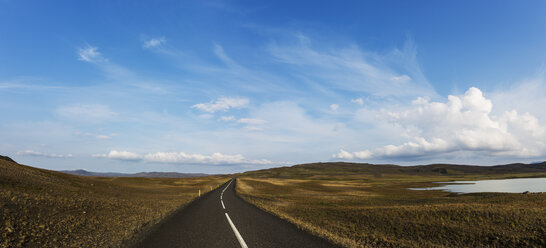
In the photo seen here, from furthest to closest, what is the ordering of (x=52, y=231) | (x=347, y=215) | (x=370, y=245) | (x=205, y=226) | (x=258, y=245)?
(x=347, y=215) < (x=205, y=226) < (x=52, y=231) < (x=370, y=245) < (x=258, y=245)

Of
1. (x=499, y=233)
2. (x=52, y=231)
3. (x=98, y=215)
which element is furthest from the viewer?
(x=98, y=215)

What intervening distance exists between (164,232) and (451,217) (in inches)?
740

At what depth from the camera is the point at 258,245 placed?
1022cm

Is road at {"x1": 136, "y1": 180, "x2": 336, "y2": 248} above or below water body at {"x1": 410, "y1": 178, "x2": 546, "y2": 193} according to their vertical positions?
above

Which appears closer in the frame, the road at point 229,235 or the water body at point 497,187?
the road at point 229,235

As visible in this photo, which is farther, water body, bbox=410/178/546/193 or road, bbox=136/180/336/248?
water body, bbox=410/178/546/193

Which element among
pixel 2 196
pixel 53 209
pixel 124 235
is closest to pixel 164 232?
pixel 124 235

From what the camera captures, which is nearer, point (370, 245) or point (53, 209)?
point (370, 245)

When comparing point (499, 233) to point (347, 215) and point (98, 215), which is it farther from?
point (98, 215)

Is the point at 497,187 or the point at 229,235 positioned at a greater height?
the point at 229,235

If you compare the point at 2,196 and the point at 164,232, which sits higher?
the point at 2,196

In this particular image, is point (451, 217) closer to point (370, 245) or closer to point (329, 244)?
point (370, 245)

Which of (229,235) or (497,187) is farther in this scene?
(497,187)

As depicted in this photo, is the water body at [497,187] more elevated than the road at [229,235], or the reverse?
the road at [229,235]
